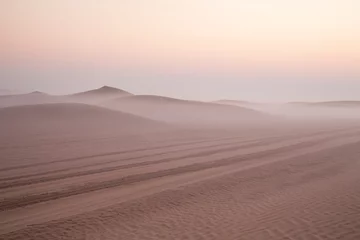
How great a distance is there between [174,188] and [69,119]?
15097mm

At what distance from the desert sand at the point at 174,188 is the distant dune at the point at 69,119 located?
2.50 metres

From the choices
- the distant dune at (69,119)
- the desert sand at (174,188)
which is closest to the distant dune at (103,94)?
the distant dune at (69,119)

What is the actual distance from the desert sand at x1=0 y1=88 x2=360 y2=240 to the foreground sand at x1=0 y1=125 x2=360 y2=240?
0.02 m

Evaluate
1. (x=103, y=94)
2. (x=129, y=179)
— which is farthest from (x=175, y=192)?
(x=103, y=94)

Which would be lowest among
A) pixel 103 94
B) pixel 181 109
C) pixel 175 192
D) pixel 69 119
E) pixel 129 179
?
pixel 175 192

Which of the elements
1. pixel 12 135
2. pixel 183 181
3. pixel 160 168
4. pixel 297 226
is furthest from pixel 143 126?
pixel 297 226

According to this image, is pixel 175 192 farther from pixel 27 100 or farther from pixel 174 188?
pixel 27 100

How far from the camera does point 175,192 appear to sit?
8.19m

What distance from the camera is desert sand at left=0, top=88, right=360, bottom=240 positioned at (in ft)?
20.2

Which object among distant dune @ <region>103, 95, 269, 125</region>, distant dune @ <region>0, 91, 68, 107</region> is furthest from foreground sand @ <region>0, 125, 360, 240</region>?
distant dune @ <region>0, 91, 68, 107</region>

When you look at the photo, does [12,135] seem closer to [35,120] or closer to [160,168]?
[35,120]

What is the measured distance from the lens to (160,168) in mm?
10438

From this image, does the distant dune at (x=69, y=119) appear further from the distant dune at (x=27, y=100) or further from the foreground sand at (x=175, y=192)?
the distant dune at (x=27, y=100)

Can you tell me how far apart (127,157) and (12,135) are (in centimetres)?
694
